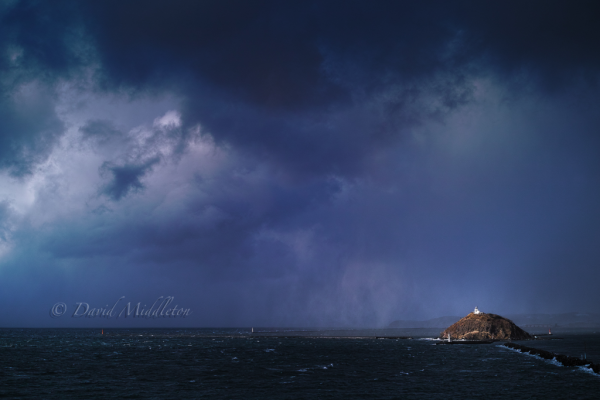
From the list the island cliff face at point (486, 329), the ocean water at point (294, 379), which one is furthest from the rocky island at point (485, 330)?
the ocean water at point (294, 379)

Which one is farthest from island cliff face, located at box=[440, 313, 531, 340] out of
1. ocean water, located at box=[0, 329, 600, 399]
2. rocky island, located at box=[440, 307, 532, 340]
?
ocean water, located at box=[0, 329, 600, 399]

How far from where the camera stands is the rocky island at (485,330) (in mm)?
183125

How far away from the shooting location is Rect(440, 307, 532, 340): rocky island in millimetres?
183125

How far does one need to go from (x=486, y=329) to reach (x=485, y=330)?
0.62 meters

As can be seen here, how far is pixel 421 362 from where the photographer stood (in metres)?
97.2

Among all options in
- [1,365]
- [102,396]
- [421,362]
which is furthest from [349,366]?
[1,365]

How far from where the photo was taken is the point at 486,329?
18500 centimetres

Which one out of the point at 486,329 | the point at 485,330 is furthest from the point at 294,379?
the point at 486,329

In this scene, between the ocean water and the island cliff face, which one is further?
the island cliff face

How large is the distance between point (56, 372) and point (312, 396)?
5141 centimetres

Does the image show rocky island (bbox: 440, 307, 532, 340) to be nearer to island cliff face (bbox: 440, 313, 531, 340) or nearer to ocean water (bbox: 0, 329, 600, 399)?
island cliff face (bbox: 440, 313, 531, 340)

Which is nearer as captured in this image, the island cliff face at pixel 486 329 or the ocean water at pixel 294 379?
the ocean water at pixel 294 379

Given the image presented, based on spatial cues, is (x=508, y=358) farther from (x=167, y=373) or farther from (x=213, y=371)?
(x=167, y=373)

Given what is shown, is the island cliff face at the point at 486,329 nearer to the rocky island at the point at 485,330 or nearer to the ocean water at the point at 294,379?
the rocky island at the point at 485,330
